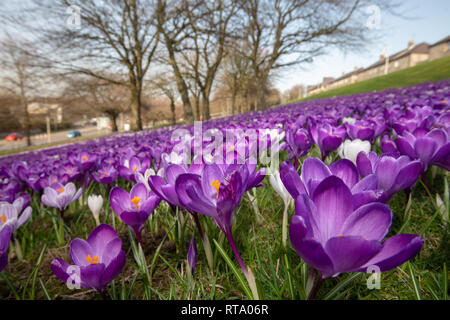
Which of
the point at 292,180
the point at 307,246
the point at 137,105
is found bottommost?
the point at 307,246

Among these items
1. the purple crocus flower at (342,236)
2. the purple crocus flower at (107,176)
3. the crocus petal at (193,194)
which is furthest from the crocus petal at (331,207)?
the purple crocus flower at (107,176)

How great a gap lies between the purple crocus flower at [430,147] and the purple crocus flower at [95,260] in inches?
44.7

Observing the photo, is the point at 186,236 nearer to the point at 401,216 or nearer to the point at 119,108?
the point at 401,216

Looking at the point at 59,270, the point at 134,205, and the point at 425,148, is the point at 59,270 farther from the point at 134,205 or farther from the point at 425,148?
the point at 425,148

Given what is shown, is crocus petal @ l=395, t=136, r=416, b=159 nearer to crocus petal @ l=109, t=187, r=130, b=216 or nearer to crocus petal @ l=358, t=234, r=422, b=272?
crocus petal @ l=358, t=234, r=422, b=272

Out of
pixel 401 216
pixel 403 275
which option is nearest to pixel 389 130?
pixel 401 216

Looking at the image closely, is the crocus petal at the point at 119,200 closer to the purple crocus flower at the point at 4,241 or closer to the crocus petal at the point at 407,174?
the purple crocus flower at the point at 4,241

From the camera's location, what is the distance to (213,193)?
26.3 inches

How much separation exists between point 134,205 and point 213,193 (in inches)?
19.7

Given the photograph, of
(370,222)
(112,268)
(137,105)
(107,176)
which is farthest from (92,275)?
(137,105)

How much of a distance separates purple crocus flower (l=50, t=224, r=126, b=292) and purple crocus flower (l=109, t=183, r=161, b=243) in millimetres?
99

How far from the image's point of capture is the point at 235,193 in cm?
65

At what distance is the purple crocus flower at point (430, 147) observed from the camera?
89 cm

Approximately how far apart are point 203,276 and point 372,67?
7535cm
